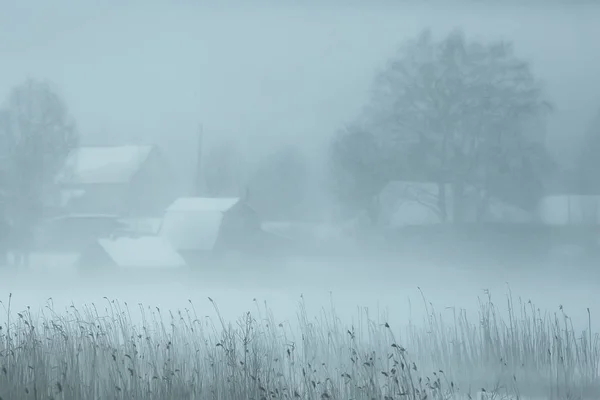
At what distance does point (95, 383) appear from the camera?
3928mm

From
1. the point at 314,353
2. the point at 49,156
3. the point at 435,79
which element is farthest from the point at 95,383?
the point at 435,79

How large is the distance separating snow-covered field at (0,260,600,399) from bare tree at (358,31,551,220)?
662 mm

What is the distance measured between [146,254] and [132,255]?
0.12m

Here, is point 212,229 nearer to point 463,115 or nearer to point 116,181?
point 116,181

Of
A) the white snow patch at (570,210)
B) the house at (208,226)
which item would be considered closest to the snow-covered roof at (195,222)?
the house at (208,226)

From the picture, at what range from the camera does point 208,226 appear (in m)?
5.34

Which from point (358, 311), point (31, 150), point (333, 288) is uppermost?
point (31, 150)

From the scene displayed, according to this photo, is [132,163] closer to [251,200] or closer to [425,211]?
[251,200]

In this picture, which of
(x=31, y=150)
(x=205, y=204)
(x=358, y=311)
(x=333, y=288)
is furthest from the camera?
(x=31, y=150)

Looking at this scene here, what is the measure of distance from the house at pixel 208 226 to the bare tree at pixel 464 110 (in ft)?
3.77

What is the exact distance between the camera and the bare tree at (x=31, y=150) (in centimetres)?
547

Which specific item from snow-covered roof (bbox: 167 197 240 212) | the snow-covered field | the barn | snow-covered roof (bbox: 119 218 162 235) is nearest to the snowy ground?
the snow-covered field

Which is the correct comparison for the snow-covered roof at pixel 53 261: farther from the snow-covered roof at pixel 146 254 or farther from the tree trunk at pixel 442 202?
the tree trunk at pixel 442 202

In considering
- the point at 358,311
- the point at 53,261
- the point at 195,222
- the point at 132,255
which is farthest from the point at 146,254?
the point at 358,311
